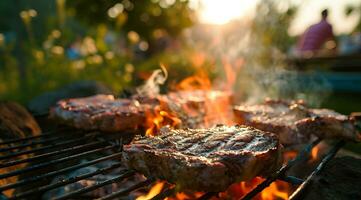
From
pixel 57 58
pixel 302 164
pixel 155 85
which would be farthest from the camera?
pixel 57 58

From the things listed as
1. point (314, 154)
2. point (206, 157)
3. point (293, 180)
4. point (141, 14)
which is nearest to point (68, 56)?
point (141, 14)

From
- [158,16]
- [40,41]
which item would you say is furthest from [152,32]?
[40,41]

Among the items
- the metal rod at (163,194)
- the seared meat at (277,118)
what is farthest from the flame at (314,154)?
the metal rod at (163,194)

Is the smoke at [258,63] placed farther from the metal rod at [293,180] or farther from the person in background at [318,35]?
the metal rod at [293,180]

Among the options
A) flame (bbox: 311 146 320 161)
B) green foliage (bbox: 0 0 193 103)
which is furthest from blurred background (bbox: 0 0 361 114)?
flame (bbox: 311 146 320 161)

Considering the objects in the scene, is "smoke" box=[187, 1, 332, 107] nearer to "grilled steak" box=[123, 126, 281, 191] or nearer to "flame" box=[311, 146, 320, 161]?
"flame" box=[311, 146, 320, 161]

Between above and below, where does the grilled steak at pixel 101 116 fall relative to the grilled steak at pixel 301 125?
above

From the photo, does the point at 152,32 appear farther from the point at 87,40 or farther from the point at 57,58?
the point at 57,58
